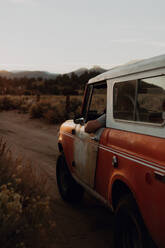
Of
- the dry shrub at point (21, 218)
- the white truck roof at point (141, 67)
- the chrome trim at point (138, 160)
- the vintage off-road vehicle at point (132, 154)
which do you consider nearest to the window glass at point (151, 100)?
the vintage off-road vehicle at point (132, 154)

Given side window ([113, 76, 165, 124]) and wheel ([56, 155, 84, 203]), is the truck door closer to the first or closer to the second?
side window ([113, 76, 165, 124])

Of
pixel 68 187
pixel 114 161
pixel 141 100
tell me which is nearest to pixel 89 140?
pixel 114 161

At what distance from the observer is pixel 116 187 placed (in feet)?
11.3

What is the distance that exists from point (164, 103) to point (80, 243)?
2219 mm

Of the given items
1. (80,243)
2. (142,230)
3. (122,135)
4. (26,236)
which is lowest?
(80,243)

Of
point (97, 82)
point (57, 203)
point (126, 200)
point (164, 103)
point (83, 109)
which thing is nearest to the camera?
point (164, 103)

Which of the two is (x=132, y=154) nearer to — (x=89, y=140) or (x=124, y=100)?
(x=124, y=100)

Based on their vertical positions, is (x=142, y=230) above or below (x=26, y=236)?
above

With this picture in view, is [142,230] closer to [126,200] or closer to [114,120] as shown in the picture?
[126,200]

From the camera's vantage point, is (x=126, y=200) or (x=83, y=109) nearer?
(x=126, y=200)

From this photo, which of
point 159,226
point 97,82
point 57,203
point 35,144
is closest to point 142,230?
point 159,226

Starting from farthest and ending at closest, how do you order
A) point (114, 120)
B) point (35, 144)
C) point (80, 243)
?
point (35, 144) < point (80, 243) < point (114, 120)

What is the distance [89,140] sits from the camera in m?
4.16

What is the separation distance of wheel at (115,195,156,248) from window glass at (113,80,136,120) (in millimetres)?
869
